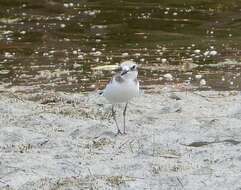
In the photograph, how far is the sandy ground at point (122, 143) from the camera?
6133 millimetres

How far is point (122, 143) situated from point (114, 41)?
5.74 meters

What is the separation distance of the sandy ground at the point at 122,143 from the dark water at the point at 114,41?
3.36 ft

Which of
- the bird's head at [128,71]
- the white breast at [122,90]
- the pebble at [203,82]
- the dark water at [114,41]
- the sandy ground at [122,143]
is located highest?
the bird's head at [128,71]

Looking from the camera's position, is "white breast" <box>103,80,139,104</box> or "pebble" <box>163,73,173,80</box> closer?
"white breast" <box>103,80,139,104</box>

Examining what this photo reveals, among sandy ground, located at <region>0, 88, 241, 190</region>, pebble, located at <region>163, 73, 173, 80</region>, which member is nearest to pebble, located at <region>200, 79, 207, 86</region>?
pebble, located at <region>163, 73, 173, 80</region>

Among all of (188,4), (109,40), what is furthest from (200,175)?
(188,4)

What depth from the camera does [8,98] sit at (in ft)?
30.3

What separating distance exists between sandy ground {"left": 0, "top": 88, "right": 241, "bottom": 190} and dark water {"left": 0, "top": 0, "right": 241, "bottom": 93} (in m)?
1.03

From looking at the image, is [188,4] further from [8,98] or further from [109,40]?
[8,98]

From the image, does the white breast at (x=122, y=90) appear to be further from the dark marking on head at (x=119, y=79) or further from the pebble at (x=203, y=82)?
the pebble at (x=203, y=82)

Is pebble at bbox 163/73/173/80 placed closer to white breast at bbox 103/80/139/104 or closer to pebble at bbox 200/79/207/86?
pebble at bbox 200/79/207/86

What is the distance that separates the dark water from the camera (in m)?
10.6

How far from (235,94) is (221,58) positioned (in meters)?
2.24

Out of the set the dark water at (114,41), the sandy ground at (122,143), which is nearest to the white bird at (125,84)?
the sandy ground at (122,143)
